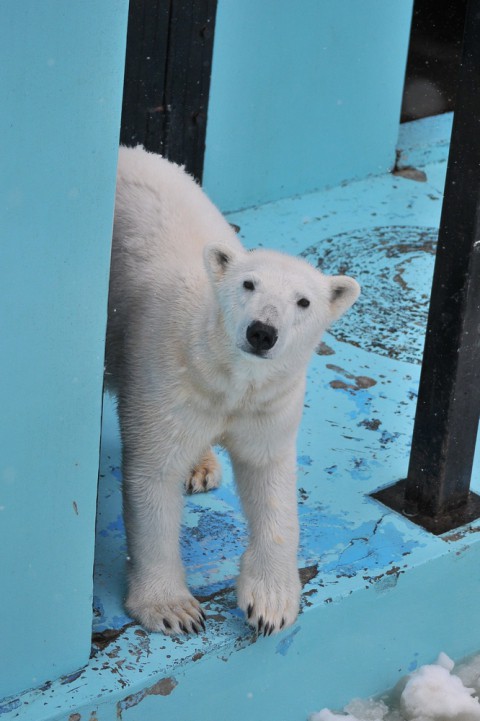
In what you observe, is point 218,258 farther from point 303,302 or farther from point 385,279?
point 385,279

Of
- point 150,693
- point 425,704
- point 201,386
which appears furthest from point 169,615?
point 425,704

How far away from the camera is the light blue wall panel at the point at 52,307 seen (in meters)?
1.92

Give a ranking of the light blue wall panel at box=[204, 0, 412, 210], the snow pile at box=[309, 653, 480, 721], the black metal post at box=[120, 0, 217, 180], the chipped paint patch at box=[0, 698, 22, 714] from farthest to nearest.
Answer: the light blue wall panel at box=[204, 0, 412, 210] < the black metal post at box=[120, 0, 217, 180] < the snow pile at box=[309, 653, 480, 721] < the chipped paint patch at box=[0, 698, 22, 714]

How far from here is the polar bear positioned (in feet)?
7.87

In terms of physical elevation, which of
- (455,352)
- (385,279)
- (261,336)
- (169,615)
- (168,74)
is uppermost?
(168,74)

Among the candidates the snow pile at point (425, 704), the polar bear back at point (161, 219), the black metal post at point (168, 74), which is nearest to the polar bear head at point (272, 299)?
the polar bear back at point (161, 219)

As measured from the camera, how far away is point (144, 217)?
282cm

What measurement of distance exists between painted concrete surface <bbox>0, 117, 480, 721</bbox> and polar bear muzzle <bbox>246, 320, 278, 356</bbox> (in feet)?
2.39

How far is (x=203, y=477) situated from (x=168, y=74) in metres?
1.70

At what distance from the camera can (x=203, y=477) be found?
318 cm

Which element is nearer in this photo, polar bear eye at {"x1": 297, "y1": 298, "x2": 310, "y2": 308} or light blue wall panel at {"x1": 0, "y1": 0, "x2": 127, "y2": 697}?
light blue wall panel at {"x1": 0, "y1": 0, "x2": 127, "y2": 697}

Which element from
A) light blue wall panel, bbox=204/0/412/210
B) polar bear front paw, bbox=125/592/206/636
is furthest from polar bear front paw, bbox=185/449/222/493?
light blue wall panel, bbox=204/0/412/210

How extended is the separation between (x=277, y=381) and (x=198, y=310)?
0.23 metres

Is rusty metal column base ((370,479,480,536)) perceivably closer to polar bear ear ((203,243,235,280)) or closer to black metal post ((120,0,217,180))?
polar bear ear ((203,243,235,280))
